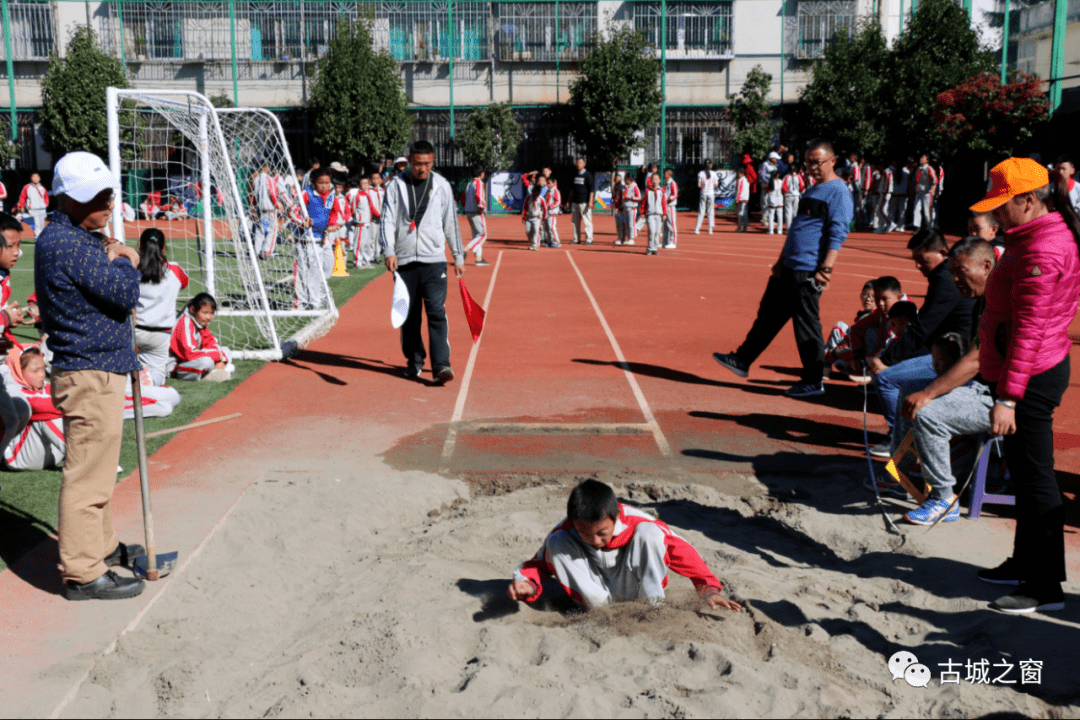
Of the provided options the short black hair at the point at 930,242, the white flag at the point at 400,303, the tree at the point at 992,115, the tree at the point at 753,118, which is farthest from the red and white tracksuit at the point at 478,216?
the tree at the point at 753,118

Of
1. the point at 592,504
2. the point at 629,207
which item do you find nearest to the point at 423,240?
the point at 592,504

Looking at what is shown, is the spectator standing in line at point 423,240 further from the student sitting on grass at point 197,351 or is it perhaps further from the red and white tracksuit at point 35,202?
the red and white tracksuit at point 35,202

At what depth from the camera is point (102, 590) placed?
4.37 metres

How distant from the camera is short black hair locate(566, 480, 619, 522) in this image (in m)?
3.77

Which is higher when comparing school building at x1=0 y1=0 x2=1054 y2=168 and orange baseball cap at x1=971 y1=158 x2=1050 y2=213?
school building at x1=0 y1=0 x2=1054 y2=168

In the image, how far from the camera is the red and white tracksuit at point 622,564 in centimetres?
397

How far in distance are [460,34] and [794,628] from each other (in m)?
38.3

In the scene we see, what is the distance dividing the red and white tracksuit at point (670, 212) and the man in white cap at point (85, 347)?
18.6 metres

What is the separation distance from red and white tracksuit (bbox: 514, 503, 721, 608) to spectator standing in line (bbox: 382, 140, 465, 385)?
500cm

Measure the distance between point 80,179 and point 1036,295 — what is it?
4.23m

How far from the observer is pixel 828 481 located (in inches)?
246

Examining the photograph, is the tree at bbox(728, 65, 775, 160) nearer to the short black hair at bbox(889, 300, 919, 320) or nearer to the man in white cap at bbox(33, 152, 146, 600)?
the short black hair at bbox(889, 300, 919, 320)

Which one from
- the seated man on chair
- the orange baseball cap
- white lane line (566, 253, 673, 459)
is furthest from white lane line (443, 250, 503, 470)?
the orange baseball cap

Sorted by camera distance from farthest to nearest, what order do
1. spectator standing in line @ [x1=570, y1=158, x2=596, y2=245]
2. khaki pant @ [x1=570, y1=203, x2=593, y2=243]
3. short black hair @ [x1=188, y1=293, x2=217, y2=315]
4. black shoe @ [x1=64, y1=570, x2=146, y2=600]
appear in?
A: 1. khaki pant @ [x1=570, y1=203, x2=593, y2=243]
2. spectator standing in line @ [x1=570, y1=158, x2=596, y2=245]
3. short black hair @ [x1=188, y1=293, x2=217, y2=315]
4. black shoe @ [x1=64, y1=570, x2=146, y2=600]
